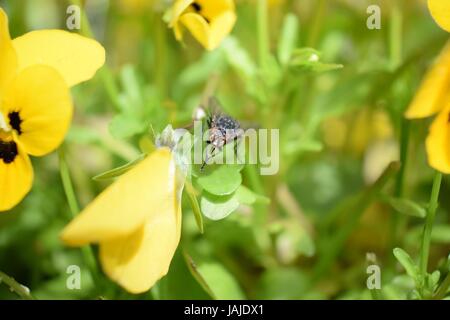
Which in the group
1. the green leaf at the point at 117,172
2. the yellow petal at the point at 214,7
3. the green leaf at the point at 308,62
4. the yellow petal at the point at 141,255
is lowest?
the yellow petal at the point at 141,255

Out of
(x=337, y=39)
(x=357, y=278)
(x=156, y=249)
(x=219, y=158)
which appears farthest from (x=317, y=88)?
(x=156, y=249)

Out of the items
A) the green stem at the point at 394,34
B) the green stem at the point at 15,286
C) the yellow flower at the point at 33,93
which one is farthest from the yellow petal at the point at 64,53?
the green stem at the point at 394,34

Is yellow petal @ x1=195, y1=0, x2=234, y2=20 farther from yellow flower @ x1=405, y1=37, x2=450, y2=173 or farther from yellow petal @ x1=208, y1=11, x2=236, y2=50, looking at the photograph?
yellow flower @ x1=405, y1=37, x2=450, y2=173

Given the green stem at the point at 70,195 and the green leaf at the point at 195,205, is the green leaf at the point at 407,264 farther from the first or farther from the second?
the green stem at the point at 70,195

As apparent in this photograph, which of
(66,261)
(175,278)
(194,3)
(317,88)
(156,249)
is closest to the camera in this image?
(156,249)

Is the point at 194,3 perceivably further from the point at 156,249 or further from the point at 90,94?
the point at 90,94

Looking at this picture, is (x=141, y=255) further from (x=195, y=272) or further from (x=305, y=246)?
(x=305, y=246)

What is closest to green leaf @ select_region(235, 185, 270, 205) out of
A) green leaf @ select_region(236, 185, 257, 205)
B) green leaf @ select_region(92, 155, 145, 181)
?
green leaf @ select_region(236, 185, 257, 205)

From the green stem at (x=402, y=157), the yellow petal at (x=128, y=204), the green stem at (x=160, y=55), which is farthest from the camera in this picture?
the green stem at (x=160, y=55)
